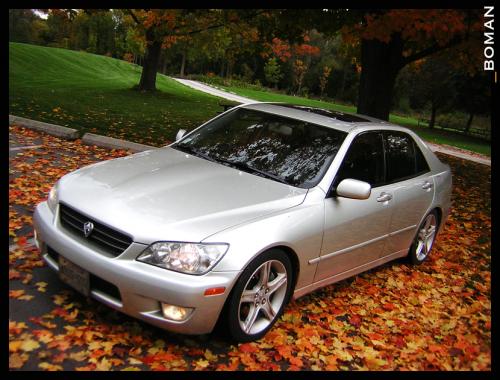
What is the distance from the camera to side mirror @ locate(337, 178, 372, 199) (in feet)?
13.3

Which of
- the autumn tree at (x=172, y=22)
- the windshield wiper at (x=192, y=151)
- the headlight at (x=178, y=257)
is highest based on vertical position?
the autumn tree at (x=172, y=22)

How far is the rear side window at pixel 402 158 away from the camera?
5062mm

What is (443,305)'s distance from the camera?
505 cm

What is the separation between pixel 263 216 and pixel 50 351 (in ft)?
5.50

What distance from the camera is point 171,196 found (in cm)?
374

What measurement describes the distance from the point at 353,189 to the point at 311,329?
1.20 meters

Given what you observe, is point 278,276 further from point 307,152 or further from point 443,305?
point 443,305

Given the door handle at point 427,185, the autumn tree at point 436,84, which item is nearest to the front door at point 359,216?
the door handle at point 427,185

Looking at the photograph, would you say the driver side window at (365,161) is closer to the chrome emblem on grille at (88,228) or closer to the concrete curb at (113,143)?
the chrome emblem on grille at (88,228)

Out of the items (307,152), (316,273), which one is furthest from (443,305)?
(307,152)

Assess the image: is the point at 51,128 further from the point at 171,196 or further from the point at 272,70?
the point at 272,70

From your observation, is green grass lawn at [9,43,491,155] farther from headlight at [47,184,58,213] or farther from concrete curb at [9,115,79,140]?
headlight at [47,184,58,213]

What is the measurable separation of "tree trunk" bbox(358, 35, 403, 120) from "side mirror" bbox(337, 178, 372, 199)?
718 centimetres

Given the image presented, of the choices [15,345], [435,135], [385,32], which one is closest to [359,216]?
[15,345]
